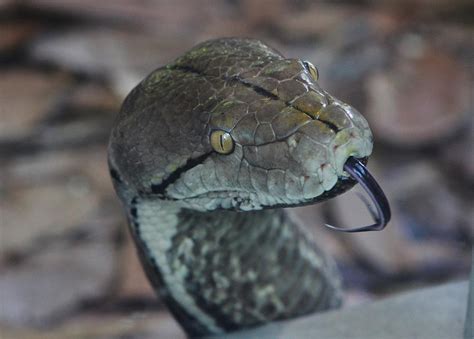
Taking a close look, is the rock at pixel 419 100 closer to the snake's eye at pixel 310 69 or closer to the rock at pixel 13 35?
the rock at pixel 13 35

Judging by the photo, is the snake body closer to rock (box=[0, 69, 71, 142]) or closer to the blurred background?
the blurred background

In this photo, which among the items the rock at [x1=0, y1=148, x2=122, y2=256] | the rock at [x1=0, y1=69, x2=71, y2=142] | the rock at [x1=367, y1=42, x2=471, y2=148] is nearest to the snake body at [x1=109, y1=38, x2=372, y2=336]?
the rock at [x1=0, y1=148, x2=122, y2=256]

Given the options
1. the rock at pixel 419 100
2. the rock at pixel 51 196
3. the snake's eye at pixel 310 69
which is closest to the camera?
the snake's eye at pixel 310 69

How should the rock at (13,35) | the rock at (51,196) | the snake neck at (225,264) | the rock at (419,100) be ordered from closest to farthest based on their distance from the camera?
the snake neck at (225,264) → the rock at (51,196) → the rock at (419,100) → the rock at (13,35)

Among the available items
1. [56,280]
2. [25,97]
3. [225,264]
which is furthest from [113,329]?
[25,97]

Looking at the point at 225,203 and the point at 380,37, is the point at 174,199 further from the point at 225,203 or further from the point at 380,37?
the point at 380,37

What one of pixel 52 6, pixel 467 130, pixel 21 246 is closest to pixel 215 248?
pixel 21 246

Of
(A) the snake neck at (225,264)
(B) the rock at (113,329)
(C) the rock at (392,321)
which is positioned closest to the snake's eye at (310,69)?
(A) the snake neck at (225,264)
